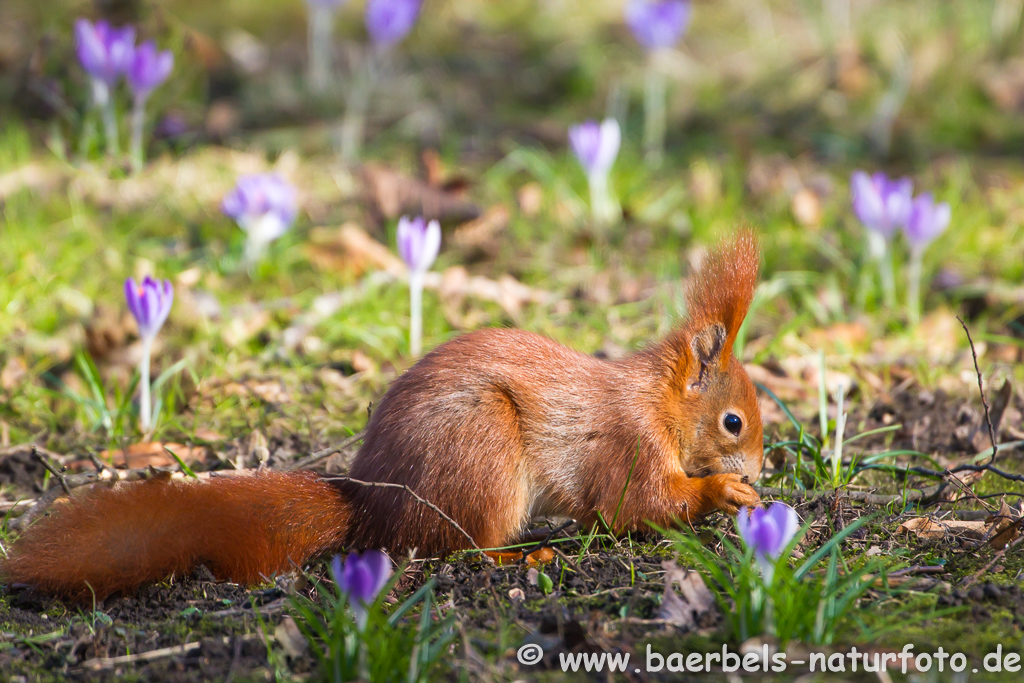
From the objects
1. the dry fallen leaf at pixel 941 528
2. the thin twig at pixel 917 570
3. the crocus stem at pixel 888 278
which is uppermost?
the crocus stem at pixel 888 278

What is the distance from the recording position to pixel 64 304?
12.8 feet

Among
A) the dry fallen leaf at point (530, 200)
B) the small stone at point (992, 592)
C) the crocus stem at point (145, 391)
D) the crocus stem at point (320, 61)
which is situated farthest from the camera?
the crocus stem at point (320, 61)

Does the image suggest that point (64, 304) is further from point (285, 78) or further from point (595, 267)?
point (285, 78)

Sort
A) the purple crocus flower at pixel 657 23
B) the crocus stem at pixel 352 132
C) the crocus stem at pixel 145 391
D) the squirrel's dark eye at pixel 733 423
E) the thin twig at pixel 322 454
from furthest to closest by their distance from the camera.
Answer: the crocus stem at pixel 352 132, the purple crocus flower at pixel 657 23, the crocus stem at pixel 145 391, the thin twig at pixel 322 454, the squirrel's dark eye at pixel 733 423

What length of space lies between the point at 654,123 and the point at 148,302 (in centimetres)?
378

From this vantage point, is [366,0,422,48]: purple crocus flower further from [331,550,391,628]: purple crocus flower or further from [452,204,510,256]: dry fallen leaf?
[331,550,391,628]: purple crocus flower

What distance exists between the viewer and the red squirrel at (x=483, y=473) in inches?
85.6

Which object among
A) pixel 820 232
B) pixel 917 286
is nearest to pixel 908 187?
pixel 917 286

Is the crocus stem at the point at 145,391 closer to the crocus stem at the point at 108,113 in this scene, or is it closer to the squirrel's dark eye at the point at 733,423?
the squirrel's dark eye at the point at 733,423

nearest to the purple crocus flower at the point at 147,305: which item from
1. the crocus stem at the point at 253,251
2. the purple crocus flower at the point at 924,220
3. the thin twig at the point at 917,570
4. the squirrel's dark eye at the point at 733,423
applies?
the crocus stem at the point at 253,251

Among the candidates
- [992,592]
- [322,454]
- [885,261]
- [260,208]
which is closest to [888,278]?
[885,261]

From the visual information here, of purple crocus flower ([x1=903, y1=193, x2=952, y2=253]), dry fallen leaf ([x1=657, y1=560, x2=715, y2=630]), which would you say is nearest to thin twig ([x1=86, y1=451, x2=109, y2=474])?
dry fallen leaf ([x1=657, y1=560, x2=715, y2=630])

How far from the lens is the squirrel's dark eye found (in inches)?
103

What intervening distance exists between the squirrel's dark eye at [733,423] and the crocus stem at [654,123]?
3.04 metres
